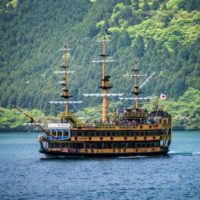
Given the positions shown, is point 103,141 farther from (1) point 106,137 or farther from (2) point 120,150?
(2) point 120,150

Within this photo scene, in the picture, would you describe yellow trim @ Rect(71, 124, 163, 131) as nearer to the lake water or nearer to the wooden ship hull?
the wooden ship hull

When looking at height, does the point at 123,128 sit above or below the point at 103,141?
above

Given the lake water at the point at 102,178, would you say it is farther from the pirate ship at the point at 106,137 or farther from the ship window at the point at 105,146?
the ship window at the point at 105,146

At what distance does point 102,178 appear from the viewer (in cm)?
13388

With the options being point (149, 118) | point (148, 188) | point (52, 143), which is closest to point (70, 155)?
point (52, 143)

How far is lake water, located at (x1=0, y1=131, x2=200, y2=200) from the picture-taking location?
12106cm

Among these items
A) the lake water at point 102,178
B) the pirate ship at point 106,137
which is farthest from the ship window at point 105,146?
the lake water at point 102,178

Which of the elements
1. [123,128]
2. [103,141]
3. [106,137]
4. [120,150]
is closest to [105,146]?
[103,141]

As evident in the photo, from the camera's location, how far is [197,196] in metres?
120

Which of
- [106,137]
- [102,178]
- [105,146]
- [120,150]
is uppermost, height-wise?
[106,137]

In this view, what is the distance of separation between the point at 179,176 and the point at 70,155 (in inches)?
907

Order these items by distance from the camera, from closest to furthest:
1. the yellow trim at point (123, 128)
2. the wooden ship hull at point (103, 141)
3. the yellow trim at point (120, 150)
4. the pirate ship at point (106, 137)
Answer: the wooden ship hull at point (103, 141) → the pirate ship at point (106, 137) → the yellow trim at point (123, 128) → the yellow trim at point (120, 150)

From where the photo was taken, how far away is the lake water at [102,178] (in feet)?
397

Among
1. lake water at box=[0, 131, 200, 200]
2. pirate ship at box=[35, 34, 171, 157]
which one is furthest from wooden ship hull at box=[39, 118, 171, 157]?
lake water at box=[0, 131, 200, 200]
